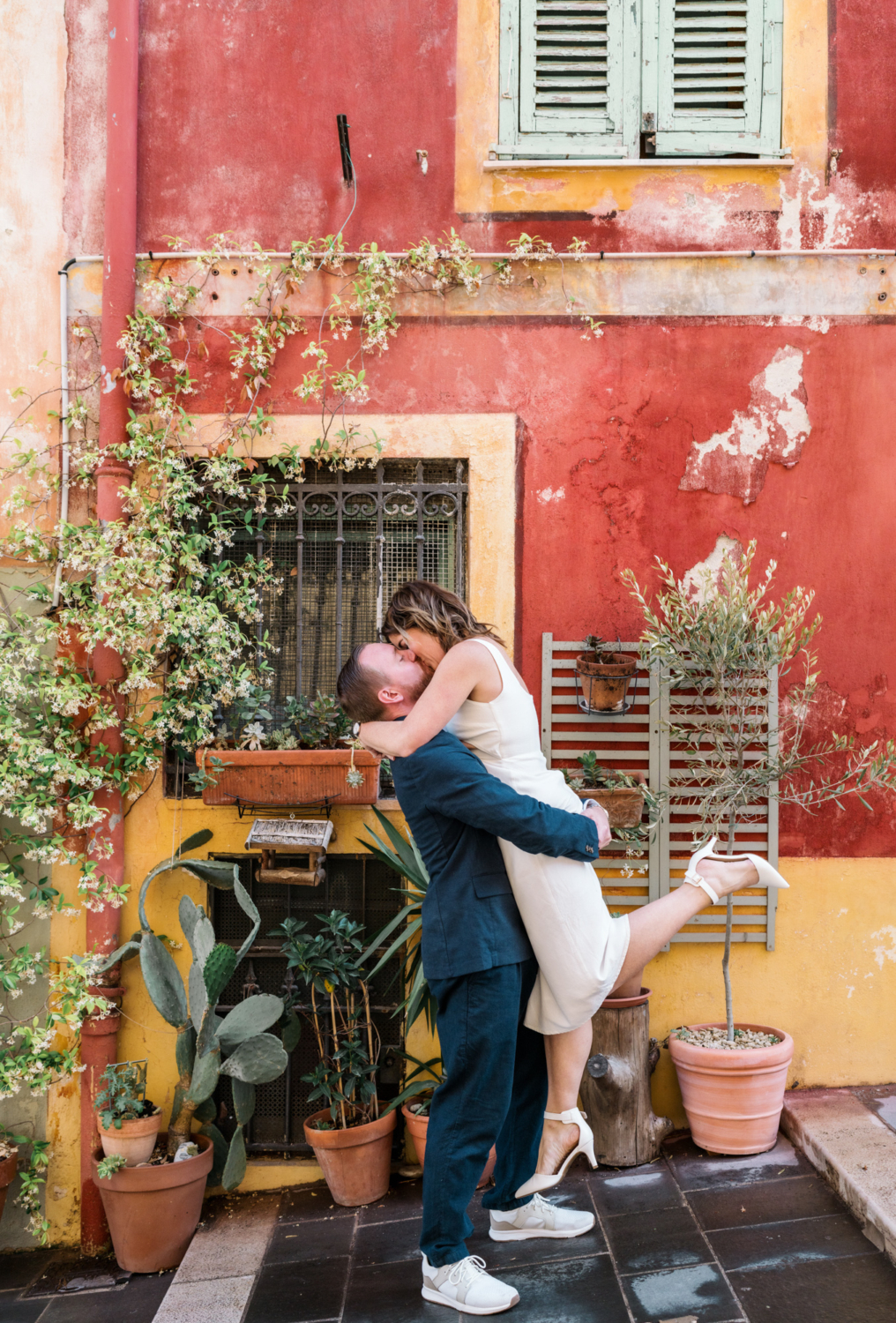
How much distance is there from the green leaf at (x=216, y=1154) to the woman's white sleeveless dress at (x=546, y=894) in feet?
6.03

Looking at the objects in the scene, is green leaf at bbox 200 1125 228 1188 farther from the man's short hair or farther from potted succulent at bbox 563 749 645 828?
the man's short hair

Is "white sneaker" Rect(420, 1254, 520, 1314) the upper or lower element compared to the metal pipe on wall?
lower

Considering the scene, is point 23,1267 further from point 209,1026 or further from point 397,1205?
point 397,1205

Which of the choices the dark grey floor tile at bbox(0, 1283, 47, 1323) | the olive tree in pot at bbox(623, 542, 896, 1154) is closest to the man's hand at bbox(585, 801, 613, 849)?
the olive tree in pot at bbox(623, 542, 896, 1154)

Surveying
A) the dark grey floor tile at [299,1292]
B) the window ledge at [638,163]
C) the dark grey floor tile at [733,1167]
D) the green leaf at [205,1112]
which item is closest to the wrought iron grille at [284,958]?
the green leaf at [205,1112]

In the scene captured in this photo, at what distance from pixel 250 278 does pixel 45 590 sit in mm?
1610

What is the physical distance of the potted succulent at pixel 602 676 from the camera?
3975 millimetres

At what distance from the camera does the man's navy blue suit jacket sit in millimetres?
2680

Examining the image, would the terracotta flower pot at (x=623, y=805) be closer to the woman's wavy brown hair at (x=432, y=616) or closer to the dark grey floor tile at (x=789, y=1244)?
the woman's wavy brown hair at (x=432, y=616)

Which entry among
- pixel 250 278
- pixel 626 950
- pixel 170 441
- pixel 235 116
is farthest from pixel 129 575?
pixel 626 950

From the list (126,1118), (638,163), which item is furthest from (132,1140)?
(638,163)

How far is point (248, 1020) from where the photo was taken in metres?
3.77

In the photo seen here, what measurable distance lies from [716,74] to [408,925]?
386cm

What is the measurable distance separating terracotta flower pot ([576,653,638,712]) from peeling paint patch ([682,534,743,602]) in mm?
429
